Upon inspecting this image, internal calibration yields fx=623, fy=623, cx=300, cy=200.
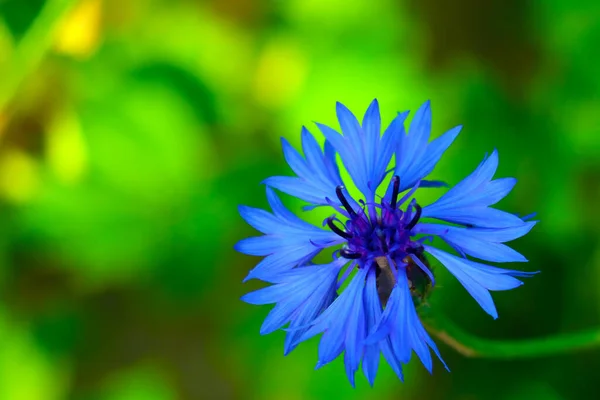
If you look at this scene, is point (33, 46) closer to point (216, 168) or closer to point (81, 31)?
point (81, 31)

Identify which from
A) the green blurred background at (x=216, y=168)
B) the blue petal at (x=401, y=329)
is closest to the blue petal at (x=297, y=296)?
the blue petal at (x=401, y=329)

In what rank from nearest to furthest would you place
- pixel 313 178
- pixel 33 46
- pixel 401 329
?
pixel 401 329 < pixel 313 178 < pixel 33 46

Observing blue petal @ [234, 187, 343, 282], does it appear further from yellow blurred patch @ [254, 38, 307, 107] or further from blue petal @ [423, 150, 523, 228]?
yellow blurred patch @ [254, 38, 307, 107]

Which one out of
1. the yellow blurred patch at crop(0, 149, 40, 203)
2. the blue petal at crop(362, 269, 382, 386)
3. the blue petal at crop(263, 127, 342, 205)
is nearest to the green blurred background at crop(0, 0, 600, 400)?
the yellow blurred patch at crop(0, 149, 40, 203)

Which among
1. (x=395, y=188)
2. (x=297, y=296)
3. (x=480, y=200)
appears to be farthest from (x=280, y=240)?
(x=480, y=200)

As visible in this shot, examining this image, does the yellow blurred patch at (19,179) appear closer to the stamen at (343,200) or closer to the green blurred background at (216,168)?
the green blurred background at (216,168)
